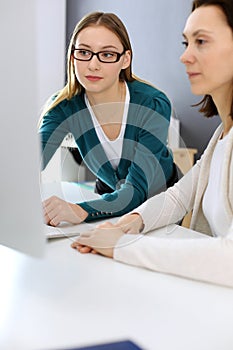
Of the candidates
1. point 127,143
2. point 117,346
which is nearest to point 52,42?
point 127,143

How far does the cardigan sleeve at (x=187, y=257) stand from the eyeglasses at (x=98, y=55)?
0.20m

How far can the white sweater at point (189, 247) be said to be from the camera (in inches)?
17.6

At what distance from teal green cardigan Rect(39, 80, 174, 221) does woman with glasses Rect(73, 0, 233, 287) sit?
34mm

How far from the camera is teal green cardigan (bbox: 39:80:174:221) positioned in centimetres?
A: 58

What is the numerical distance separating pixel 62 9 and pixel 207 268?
13.7 inches

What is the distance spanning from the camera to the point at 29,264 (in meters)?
0.47

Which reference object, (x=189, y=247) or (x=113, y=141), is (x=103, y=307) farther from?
(x=113, y=141)

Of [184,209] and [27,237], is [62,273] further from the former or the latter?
[184,209]

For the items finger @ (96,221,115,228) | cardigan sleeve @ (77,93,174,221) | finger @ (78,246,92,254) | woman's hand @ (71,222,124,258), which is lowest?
finger @ (78,246,92,254)

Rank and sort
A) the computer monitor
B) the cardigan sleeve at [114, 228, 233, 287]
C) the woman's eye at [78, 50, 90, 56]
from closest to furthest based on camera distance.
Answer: the computer monitor < the cardigan sleeve at [114, 228, 233, 287] < the woman's eye at [78, 50, 90, 56]

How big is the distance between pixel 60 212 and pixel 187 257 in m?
0.19

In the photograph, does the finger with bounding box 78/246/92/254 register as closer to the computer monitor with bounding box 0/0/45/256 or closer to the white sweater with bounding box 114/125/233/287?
the white sweater with bounding box 114/125/233/287

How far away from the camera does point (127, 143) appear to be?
59cm

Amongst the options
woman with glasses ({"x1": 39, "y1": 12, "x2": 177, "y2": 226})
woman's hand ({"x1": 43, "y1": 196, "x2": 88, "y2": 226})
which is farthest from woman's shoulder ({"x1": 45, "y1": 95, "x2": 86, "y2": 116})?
woman's hand ({"x1": 43, "y1": 196, "x2": 88, "y2": 226})
